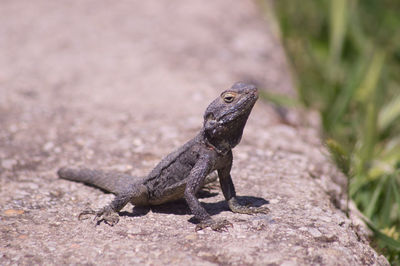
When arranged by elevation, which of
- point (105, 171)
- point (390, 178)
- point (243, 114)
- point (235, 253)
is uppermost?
point (243, 114)

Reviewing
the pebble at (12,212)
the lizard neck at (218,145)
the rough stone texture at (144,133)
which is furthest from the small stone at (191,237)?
the pebble at (12,212)

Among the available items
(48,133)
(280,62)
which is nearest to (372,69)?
(280,62)

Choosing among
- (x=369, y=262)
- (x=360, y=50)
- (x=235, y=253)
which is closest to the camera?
(x=235, y=253)

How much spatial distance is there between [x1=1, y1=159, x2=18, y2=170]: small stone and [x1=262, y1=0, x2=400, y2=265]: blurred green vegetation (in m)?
3.32

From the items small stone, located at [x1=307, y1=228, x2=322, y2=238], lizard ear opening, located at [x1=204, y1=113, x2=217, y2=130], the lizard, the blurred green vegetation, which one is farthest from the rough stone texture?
lizard ear opening, located at [x1=204, y1=113, x2=217, y2=130]

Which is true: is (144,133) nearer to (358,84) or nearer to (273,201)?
(273,201)

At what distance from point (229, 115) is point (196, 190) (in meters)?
0.65

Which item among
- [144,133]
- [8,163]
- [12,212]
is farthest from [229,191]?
[8,163]

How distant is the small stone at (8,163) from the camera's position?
17.5 ft

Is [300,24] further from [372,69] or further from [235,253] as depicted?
[235,253]

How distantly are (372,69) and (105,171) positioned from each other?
14.2 feet

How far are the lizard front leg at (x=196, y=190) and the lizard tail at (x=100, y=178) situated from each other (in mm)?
681

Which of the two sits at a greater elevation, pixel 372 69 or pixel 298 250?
pixel 372 69

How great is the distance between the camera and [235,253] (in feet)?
11.4
